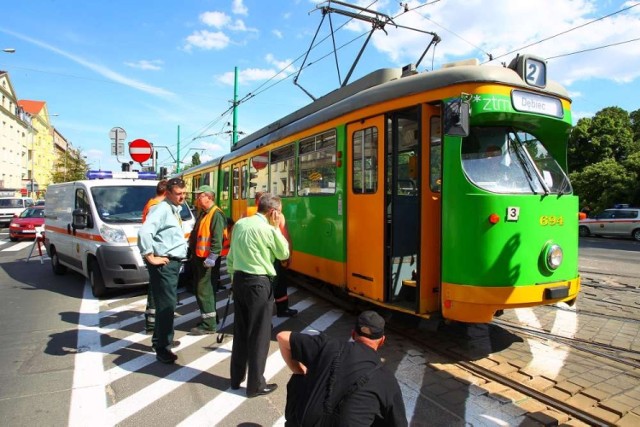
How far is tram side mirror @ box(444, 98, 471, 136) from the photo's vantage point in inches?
175

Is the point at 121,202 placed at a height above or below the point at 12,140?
below

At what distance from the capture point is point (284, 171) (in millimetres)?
8328

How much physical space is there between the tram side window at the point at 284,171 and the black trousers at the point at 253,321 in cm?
391

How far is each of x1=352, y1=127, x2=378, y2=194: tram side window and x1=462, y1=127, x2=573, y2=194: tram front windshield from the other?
3.91 ft

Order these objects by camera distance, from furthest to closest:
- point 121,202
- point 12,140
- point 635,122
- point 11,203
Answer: point 12,140 → point 635,122 → point 11,203 → point 121,202

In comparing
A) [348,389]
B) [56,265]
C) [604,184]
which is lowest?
[56,265]

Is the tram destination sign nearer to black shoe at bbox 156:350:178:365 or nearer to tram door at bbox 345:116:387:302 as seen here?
tram door at bbox 345:116:387:302

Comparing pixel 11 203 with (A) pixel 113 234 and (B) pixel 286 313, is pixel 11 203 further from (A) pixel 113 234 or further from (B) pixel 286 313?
(B) pixel 286 313

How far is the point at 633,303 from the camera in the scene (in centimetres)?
767

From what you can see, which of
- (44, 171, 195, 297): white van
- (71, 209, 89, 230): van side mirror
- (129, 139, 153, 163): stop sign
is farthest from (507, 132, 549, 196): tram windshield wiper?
(129, 139, 153, 163): stop sign

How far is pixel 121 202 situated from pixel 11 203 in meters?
23.8

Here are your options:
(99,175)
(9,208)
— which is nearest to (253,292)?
(99,175)

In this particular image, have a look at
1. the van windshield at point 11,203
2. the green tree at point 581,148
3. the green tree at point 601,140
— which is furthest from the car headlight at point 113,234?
the green tree at point 581,148

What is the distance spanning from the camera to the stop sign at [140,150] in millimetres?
12000
